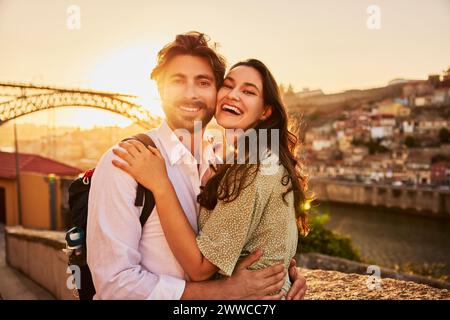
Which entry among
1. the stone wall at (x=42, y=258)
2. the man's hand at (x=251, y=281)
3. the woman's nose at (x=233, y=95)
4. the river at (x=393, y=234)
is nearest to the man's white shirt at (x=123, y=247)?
the man's hand at (x=251, y=281)

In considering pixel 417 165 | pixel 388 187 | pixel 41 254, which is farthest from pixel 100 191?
pixel 417 165

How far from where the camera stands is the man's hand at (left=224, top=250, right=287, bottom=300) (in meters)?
1.00

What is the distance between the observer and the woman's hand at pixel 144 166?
3.10 ft

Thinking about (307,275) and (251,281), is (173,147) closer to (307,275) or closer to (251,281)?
(251,281)

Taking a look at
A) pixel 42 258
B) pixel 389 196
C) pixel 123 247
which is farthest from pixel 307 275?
pixel 389 196

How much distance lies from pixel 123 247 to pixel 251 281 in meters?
0.29

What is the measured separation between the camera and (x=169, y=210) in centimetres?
95

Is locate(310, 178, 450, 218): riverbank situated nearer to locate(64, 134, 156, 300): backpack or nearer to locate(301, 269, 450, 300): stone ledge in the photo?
locate(301, 269, 450, 300): stone ledge

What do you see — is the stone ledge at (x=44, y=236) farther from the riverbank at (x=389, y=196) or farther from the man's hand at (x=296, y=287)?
the riverbank at (x=389, y=196)

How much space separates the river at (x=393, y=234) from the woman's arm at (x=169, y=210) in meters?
11.5

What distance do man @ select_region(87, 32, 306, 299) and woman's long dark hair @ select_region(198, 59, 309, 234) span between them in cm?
8

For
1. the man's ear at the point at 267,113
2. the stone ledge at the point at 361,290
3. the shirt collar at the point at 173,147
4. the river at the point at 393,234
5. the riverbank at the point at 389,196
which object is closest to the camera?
the shirt collar at the point at 173,147

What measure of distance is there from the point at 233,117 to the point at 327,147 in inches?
1400
